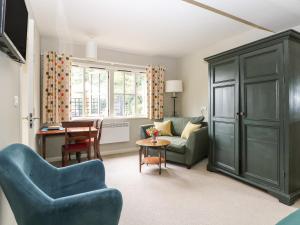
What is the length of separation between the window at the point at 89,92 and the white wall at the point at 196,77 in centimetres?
209

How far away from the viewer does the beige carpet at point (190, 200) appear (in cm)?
189

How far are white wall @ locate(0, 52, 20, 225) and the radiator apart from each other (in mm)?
2603

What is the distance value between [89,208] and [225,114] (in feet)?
8.13

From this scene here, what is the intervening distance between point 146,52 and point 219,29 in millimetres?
1900

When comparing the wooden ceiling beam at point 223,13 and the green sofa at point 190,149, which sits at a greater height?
the wooden ceiling beam at point 223,13

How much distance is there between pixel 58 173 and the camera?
1583 millimetres

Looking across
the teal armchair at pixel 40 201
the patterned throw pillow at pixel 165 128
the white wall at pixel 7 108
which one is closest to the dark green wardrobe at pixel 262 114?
the patterned throw pillow at pixel 165 128

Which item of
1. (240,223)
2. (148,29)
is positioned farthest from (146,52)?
(240,223)

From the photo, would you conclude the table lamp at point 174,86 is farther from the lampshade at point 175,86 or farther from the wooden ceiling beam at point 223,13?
the wooden ceiling beam at point 223,13

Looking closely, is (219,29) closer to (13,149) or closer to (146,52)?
(146,52)

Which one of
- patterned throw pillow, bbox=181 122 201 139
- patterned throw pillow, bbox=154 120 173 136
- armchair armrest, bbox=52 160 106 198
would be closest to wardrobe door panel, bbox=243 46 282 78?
patterned throw pillow, bbox=181 122 201 139

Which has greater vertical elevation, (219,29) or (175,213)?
(219,29)

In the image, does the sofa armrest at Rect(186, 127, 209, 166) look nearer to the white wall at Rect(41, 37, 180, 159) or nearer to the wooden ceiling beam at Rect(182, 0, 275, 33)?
the white wall at Rect(41, 37, 180, 159)

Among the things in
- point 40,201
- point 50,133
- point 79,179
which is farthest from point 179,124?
point 40,201
